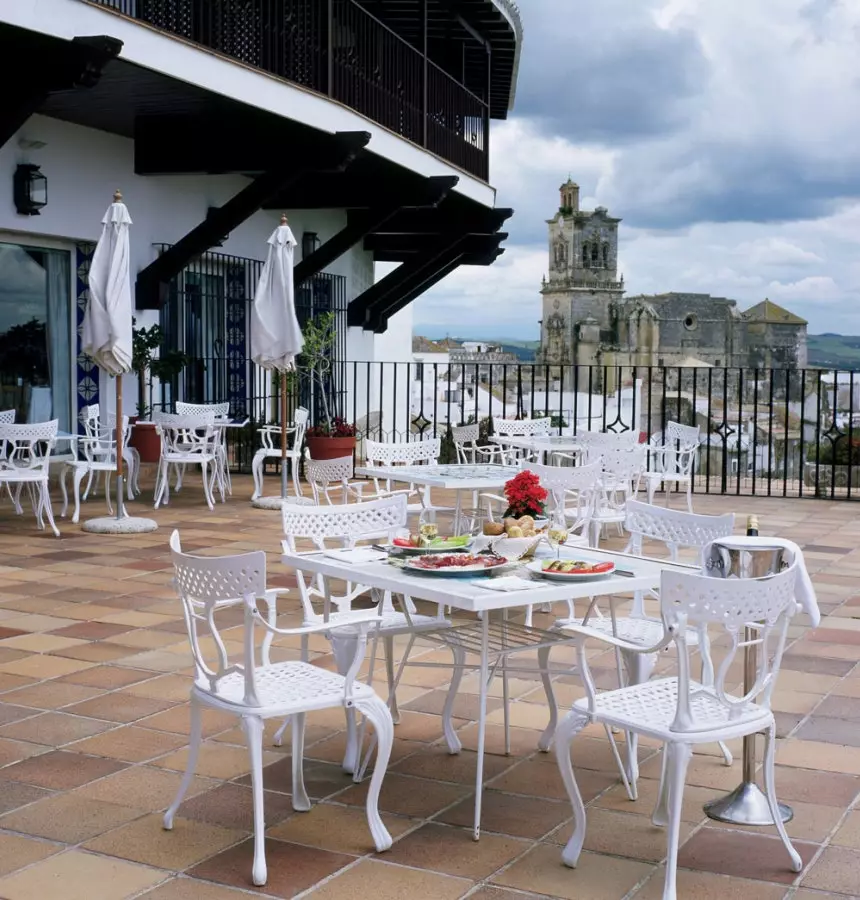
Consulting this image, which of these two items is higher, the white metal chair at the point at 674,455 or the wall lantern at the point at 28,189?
the wall lantern at the point at 28,189

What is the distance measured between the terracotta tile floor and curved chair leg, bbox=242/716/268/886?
5cm

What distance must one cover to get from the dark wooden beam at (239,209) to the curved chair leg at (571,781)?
27.8 feet

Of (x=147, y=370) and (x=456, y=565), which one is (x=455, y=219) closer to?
(x=147, y=370)

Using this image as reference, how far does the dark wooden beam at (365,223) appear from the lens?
13023 mm

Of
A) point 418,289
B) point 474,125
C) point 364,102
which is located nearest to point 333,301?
point 418,289

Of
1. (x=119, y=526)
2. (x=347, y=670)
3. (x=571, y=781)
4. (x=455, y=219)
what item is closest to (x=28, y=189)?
(x=119, y=526)

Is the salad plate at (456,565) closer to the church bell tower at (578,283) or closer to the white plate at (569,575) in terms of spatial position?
the white plate at (569,575)

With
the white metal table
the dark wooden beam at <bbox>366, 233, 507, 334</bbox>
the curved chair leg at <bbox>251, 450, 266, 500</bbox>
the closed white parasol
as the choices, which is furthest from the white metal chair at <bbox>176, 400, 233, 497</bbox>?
the dark wooden beam at <bbox>366, 233, 507, 334</bbox>

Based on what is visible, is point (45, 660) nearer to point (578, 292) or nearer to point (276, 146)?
point (276, 146)

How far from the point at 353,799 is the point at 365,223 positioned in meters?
10.5

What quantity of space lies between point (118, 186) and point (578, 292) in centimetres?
8210

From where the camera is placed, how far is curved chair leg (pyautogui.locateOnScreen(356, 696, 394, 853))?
3.15 m

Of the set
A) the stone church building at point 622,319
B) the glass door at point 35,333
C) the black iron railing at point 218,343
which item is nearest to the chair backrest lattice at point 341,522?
the glass door at point 35,333

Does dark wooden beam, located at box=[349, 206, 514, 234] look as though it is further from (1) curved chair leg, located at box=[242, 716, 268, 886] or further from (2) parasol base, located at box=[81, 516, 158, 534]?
(1) curved chair leg, located at box=[242, 716, 268, 886]
